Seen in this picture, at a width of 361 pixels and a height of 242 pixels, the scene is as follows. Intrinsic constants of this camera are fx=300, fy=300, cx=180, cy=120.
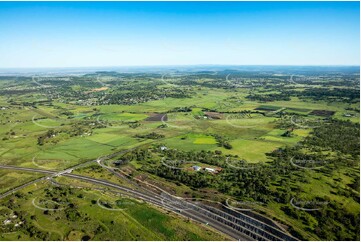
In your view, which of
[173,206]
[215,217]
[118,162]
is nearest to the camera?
[215,217]

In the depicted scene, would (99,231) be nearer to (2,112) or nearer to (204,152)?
(204,152)

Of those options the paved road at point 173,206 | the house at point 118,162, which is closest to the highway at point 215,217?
the paved road at point 173,206

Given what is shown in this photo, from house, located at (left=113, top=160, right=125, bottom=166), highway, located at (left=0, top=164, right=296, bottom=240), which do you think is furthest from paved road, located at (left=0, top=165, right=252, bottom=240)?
house, located at (left=113, top=160, right=125, bottom=166)

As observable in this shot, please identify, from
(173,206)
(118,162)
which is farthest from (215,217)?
(118,162)

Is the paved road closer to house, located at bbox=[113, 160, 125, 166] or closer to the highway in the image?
the highway

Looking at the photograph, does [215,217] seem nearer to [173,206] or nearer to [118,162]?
[173,206]

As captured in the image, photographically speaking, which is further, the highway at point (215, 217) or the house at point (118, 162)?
the house at point (118, 162)

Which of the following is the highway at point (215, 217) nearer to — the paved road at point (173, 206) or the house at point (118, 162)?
the paved road at point (173, 206)

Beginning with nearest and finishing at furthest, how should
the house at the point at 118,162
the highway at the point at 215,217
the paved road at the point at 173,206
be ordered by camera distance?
the highway at the point at 215,217
the paved road at the point at 173,206
the house at the point at 118,162
